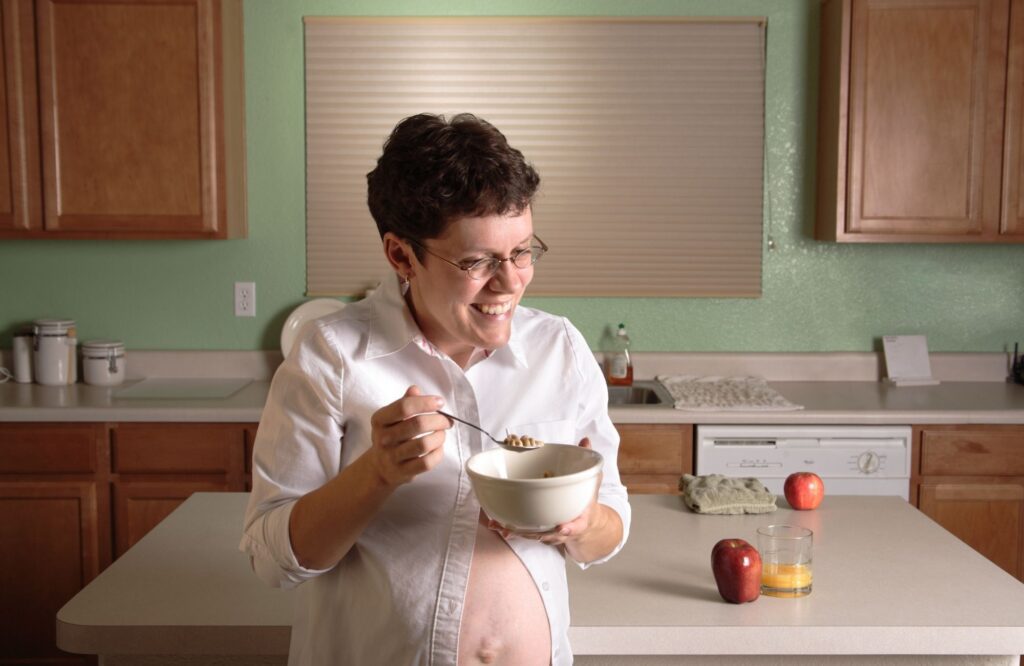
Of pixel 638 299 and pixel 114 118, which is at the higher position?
pixel 114 118

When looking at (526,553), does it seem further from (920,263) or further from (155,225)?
(920,263)

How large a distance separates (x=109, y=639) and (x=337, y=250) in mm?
2387

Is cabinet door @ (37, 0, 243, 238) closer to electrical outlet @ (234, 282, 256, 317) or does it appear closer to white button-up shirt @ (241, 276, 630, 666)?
electrical outlet @ (234, 282, 256, 317)

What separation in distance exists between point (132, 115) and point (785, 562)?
2.62 m

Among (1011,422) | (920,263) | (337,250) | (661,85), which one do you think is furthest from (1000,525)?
(337,250)

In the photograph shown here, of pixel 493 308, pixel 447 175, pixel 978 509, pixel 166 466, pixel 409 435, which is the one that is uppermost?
pixel 447 175

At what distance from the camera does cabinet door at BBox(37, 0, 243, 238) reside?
3.36 metres


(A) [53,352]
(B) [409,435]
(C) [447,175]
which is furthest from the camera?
(A) [53,352]

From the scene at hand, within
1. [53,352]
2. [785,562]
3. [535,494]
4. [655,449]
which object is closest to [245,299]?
[53,352]

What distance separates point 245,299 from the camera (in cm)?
383

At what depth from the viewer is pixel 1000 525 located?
328 centimetres

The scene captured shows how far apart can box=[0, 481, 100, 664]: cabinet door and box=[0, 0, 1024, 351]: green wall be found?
2.45 ft

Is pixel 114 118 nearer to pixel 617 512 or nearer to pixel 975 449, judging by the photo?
pixel 617 512

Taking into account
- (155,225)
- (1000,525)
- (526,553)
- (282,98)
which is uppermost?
(282,98)
